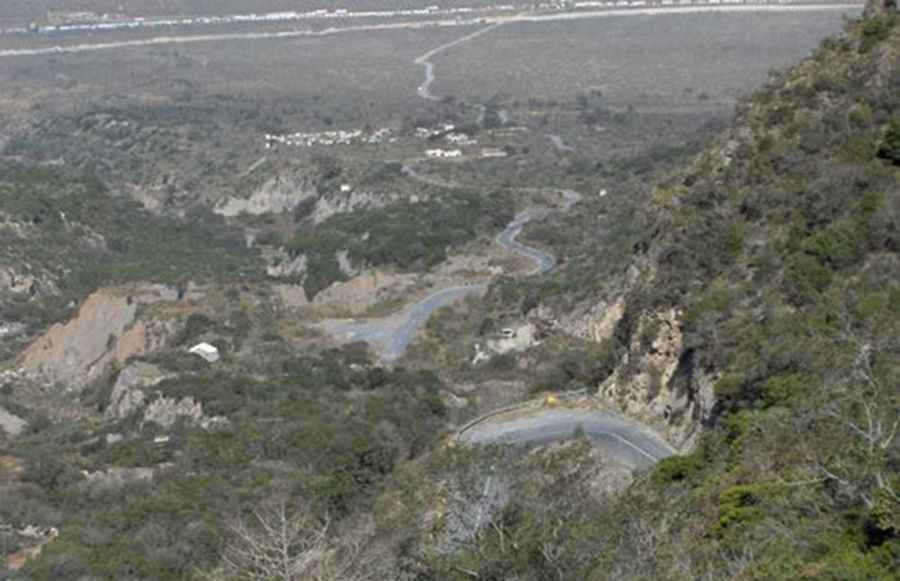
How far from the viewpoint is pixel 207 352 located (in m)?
41.8

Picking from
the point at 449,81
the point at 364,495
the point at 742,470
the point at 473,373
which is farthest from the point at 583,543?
the point at 449,81

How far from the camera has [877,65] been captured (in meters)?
30.2

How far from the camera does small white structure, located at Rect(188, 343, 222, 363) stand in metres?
41.4

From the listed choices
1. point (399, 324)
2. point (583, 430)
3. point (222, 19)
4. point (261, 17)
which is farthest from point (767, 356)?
point (222, 19)

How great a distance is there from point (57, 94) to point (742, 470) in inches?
4274

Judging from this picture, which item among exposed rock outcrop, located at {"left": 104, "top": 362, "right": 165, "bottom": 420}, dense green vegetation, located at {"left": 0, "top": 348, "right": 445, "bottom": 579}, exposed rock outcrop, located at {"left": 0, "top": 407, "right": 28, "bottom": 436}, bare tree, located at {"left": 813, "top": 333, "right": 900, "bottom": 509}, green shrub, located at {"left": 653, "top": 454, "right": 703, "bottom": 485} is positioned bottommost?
exposed rock outcrop, located at {"left": 0, "top": 407, "right": 28, "bottom": 436}

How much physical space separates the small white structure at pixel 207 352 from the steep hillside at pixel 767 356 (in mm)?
10819

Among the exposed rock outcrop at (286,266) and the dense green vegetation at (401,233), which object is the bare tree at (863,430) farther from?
the exposed rock outcrop at (286,266)

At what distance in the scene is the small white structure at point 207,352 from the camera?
41.4 m

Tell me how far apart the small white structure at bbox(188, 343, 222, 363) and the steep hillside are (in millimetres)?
10819

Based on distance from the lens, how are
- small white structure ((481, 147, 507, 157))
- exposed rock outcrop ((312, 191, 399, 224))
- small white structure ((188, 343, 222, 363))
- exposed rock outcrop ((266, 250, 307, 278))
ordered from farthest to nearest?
small white structure ((481, 147, 507, 157)) → exposed rock outcrop ((312, 191, 399, 224)) → exposed rock outcrop ((266, 250, 307, 278)) → small white structure ((188, 343, 222, 363))

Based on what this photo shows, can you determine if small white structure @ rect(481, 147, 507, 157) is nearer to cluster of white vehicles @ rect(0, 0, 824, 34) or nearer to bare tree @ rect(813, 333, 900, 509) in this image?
cluster of white vehicles @ rect(0, 0, 824, 34)

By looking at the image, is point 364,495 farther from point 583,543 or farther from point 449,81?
point 449,81

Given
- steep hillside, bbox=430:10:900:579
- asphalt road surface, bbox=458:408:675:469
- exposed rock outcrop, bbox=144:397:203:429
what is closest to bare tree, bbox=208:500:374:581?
steep hillside, bbox=430:10:900:579
